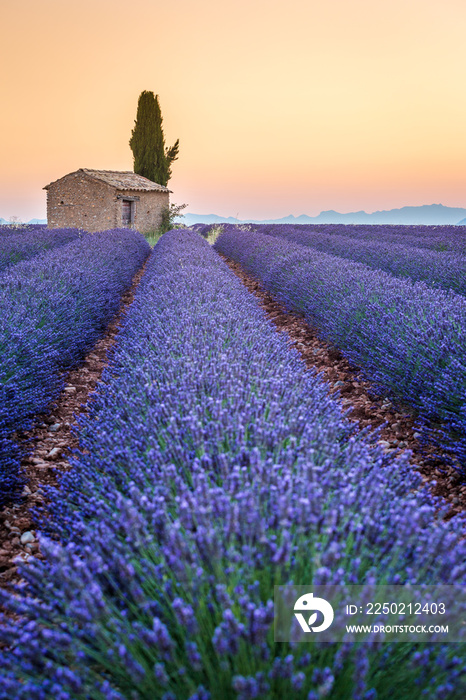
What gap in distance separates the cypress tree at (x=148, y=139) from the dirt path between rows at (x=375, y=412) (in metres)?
22.5

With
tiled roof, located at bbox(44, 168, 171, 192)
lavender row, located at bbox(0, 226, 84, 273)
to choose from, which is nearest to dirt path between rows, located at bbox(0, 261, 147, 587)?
lavender row, located at bbox(0, 226, 84, 273)

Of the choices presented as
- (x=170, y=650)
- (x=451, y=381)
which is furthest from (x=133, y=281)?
(x=170, y=650)

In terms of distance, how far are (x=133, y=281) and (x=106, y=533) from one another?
8.36 metres

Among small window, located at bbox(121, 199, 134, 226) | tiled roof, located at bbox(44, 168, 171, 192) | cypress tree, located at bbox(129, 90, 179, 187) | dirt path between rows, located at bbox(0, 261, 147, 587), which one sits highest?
cypress tree, located at bbox(129, 90, 179, 187)

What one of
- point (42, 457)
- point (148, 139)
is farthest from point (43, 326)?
point (148, 139)

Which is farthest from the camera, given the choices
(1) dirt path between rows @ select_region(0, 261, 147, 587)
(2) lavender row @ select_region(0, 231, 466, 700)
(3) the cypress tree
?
(3) the cypress tree

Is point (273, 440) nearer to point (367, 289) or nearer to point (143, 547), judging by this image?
point (143, 547)

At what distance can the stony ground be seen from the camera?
2.15 meters

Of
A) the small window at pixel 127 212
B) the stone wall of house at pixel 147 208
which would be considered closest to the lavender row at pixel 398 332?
the small window at pixel 127 212

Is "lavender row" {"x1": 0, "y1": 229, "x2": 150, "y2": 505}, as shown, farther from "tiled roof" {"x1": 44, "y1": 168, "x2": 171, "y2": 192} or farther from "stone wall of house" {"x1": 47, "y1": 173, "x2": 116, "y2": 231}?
"tiled roof" {"x1": 44, "y1": 168, "x2": 171, "y2": 192}

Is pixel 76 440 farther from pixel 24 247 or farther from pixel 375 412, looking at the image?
pixel 24 247

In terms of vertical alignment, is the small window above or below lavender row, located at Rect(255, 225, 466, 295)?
above

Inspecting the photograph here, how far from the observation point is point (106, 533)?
4.09ft

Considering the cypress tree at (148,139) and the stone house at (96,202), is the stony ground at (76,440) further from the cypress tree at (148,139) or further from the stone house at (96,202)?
the cypress tree at (148,139)
